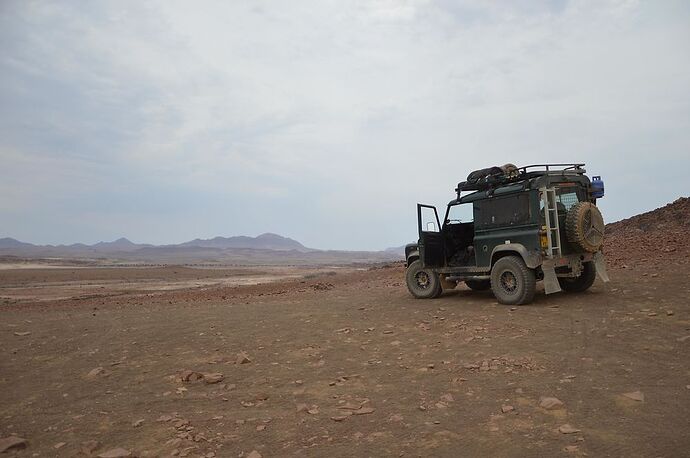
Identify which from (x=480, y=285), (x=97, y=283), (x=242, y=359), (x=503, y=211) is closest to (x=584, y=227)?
(x=503, y=211)

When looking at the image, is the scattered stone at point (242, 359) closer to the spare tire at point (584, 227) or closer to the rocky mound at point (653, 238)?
the spare tire at point (584, 227)

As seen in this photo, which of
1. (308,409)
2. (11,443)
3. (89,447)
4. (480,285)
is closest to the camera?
(89,447)

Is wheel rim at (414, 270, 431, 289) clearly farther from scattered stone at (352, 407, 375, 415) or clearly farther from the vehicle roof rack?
scattered stone at (352, 407, 375, 415)

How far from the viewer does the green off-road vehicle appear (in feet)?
29.9

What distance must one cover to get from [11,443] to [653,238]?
17.9m

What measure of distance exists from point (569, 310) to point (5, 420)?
8.52 meters

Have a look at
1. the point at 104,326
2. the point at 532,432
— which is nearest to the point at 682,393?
the point at 532,432

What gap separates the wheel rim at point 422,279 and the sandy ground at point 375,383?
199 cm

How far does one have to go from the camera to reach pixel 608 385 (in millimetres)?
4879

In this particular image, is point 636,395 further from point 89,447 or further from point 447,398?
point 89,447

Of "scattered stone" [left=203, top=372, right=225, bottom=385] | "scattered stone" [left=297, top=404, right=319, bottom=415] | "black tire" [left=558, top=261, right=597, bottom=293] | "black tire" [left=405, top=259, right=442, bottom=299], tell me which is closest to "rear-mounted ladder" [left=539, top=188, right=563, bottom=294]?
"black tire" [left=558, top=261, right=597, bottom=293]

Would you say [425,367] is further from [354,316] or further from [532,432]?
[354,316]

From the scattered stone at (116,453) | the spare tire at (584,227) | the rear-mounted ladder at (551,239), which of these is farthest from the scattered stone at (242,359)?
the spare tire at (584,227)

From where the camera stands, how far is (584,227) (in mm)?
9133
